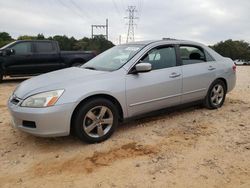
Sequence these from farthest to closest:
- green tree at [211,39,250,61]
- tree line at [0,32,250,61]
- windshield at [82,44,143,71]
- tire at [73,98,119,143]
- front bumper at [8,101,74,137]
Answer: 1. green tree at [211,39,250,61]
2. tree line at [0,32,250,61]
3. windshield at [82,44,143,71]
4. tire at [73,98,119,143]
5. front bumper at [8,101,74,137]

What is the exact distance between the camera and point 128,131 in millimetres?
4492

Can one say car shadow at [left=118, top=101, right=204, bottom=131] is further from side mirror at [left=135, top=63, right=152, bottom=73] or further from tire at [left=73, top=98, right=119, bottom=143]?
side mirror at [left=135, top=63, right=152, bottom=73]

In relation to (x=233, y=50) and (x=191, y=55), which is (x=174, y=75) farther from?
(x=233, y=50)

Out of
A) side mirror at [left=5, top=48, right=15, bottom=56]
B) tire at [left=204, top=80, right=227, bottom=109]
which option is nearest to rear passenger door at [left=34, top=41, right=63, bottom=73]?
side mirror at [left=5, top=48, right=15, bottom=56]

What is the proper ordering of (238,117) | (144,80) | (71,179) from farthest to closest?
(238,117) → (144,80) → (71,179)

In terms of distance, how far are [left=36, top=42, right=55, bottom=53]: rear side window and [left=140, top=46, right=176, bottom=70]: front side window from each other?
24.1 ft

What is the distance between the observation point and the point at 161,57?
4.83 metres

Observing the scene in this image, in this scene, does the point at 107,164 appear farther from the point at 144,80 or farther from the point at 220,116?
the point at 220,116

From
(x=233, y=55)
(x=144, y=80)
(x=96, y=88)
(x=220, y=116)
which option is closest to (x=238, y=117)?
(x=220, y=116)

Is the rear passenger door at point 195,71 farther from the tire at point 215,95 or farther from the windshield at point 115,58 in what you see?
the windshield at point 115,58

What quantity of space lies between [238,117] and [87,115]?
297 cm

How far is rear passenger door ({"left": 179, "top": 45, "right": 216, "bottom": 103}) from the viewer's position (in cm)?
505

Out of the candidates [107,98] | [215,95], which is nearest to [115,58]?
[107,98]

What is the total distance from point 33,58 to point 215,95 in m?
7.56
